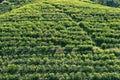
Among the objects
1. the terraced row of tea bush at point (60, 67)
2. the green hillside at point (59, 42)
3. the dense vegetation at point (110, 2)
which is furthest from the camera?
the dense vegetation at point (110, 2)

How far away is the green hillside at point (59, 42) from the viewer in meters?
24.5

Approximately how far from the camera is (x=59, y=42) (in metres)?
28.7

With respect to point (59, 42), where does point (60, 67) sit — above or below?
below

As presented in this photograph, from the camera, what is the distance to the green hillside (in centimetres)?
2447

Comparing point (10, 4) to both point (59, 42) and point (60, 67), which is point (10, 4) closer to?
point (59, 42)

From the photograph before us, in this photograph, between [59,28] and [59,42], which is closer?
[59,42]

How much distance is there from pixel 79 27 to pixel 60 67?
842 cm

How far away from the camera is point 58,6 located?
122 feet

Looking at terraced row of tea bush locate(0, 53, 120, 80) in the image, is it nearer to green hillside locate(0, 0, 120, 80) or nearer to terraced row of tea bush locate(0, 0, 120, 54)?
green hillside locate(0, 0, 120, 80)

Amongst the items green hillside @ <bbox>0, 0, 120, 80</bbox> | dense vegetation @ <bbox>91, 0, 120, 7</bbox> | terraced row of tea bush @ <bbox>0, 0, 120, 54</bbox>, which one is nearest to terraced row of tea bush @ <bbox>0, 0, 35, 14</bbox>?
green hillside @ <bbox>0, 0, 120, 80</bbox>

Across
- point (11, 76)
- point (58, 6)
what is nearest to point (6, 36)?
point (11, 76)

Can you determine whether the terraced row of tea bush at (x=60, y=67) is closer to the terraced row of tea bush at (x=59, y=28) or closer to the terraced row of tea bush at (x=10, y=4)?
the terraced row of tea bush at (x=59, y=28)

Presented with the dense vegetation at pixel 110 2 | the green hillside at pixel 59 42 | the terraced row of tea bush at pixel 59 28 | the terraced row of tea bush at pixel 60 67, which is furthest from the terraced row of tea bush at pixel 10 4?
the terraced row of tea bush at pixel 60 67

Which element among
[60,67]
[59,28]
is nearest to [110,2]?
[59,28]
